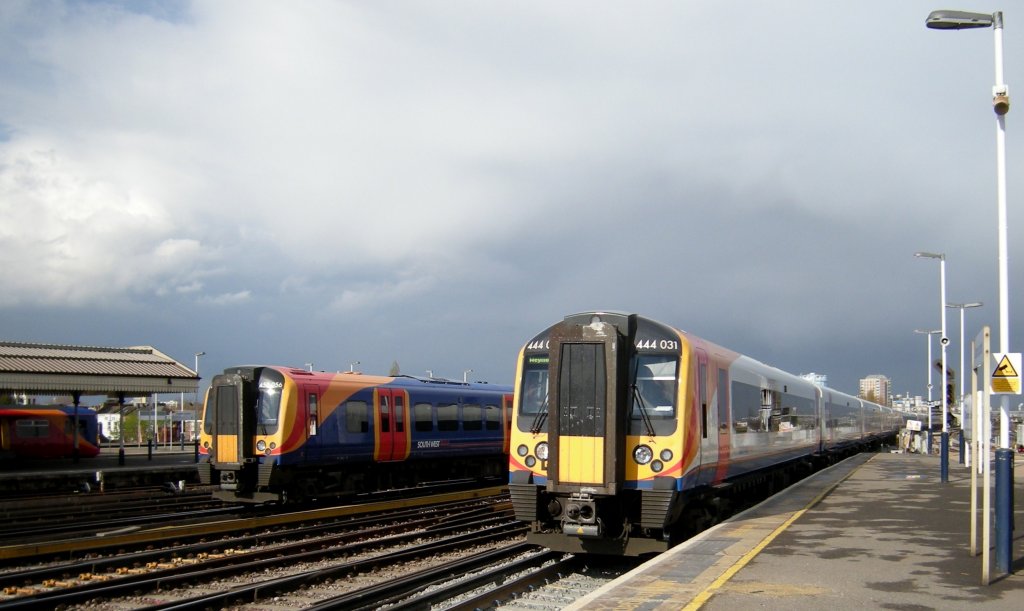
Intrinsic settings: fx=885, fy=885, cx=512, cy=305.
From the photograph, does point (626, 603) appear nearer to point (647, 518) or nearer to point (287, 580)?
point (647, 518)

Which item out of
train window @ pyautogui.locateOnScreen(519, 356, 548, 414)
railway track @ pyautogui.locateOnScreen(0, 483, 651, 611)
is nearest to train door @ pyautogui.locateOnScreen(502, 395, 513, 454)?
railway track @ pyautogui.locateOnScreen(0, 483, 651, 611)

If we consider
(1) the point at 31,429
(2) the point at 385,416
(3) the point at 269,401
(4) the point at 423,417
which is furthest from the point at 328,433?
(1) the point at 31,429

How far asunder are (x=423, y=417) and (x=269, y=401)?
17.4 ft

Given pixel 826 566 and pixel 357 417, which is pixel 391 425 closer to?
pixel 357 417

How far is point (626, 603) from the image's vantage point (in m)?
7.68

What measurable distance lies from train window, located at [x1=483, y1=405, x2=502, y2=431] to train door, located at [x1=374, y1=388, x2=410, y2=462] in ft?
12.8

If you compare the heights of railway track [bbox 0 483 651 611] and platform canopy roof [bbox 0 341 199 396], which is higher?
platform canopy roof [bbox 0 341 199 396]

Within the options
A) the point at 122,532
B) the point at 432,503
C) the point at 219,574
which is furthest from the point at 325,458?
the point at 219,574

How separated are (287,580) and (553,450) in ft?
11.5

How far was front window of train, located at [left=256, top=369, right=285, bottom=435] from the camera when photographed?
1869 cm

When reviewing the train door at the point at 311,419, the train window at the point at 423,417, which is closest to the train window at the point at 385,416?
the train window at the point at 423,417

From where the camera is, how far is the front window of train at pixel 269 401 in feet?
61.3

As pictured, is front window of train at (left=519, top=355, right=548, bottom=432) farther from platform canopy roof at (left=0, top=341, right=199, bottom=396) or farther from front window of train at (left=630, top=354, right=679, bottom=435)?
platform canopy roof at (left=0, top=341, right=199, bottom=396)

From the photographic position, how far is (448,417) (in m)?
24.4
